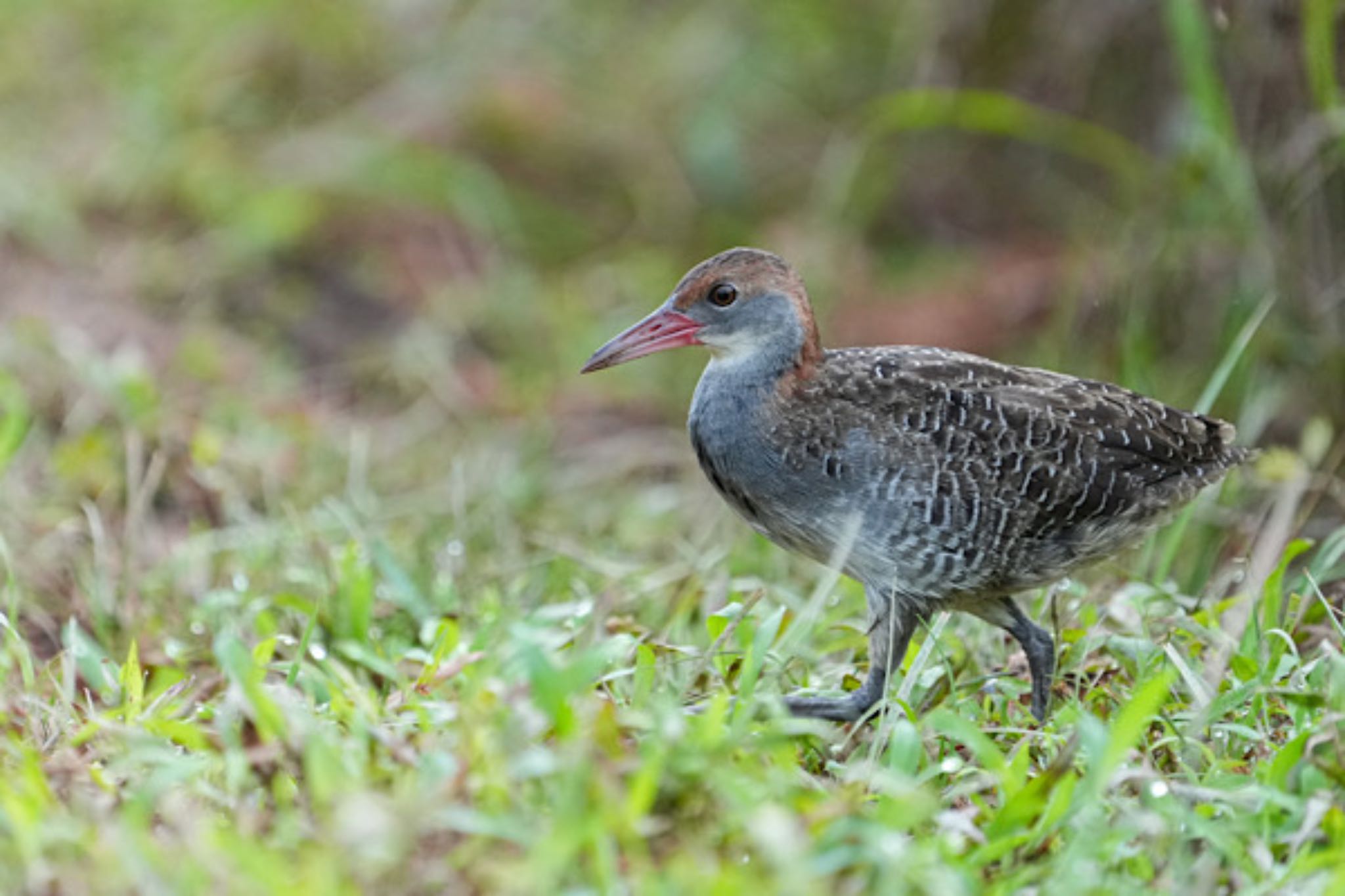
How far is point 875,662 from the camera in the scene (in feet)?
12.9

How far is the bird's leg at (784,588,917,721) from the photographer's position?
12.2ft

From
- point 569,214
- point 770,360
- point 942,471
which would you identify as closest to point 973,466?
point 942,471

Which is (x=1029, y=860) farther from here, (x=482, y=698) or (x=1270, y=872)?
(x=482, y=698)

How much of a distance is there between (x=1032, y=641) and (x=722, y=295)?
100 cm

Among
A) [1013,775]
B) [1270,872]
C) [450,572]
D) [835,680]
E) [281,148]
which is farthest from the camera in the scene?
[281,148]

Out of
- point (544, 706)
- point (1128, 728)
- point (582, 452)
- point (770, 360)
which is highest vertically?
point (770, 360)

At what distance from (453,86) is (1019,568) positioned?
221 inches

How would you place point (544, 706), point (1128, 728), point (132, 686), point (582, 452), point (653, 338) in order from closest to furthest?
point (544, 706)
point (1128, 728)
point (132, 686)
point (653, 338)
point (582, 452)

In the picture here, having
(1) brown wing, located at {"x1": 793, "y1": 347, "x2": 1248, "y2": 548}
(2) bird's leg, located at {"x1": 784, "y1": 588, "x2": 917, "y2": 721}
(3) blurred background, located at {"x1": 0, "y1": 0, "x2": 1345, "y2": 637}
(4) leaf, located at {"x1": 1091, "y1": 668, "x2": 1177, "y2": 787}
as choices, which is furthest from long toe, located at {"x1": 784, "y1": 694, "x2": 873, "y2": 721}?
(3) blurred background, located at {"x1": 0, "y1": 0, "x2": 1345, "y2": 637}

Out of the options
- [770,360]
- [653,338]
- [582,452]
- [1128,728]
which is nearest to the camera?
[1128,728]

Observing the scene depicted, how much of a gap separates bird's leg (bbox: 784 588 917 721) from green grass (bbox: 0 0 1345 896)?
0.06 metres

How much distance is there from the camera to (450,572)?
5020mm

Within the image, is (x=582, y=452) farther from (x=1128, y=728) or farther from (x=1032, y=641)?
(x=1128, y=728)

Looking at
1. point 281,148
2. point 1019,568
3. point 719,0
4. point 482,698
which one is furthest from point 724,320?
point 719,0
